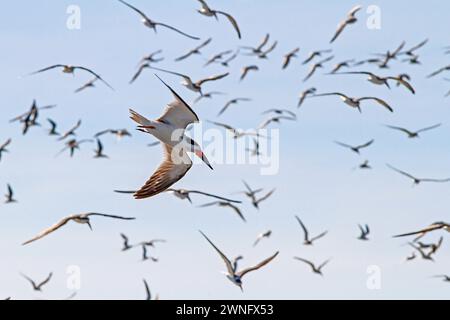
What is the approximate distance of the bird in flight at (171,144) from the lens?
23.9 meters

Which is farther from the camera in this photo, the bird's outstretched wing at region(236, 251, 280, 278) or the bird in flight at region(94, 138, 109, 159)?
the bird in flight at region(94, 138, 109, 159)

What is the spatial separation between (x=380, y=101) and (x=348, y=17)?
217 inches

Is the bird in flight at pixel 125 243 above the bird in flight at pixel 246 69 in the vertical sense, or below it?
below

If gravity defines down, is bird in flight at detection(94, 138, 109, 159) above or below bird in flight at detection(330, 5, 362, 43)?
below

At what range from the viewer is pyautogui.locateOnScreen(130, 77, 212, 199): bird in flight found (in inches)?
940

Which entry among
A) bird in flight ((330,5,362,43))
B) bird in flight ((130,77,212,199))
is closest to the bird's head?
bird in flight ((130,77,212,199))

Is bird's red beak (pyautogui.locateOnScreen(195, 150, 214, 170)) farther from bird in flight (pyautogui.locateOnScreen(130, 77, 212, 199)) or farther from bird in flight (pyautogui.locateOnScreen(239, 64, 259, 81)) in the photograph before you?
bird in flight (pyautogui.locateOnScreen(239, 64, 259, 81))

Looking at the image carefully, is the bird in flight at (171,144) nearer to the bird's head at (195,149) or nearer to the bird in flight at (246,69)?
the bird's head at (195,149)

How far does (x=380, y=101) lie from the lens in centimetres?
3681

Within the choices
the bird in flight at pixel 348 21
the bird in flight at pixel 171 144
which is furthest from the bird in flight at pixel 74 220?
the bird in flight at pixel 348 21

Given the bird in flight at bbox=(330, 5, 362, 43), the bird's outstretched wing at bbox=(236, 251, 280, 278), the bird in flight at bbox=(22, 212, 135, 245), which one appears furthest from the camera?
the bird in flight at bbox=(330, 5, 362, 43)

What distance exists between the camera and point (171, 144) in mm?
24781
